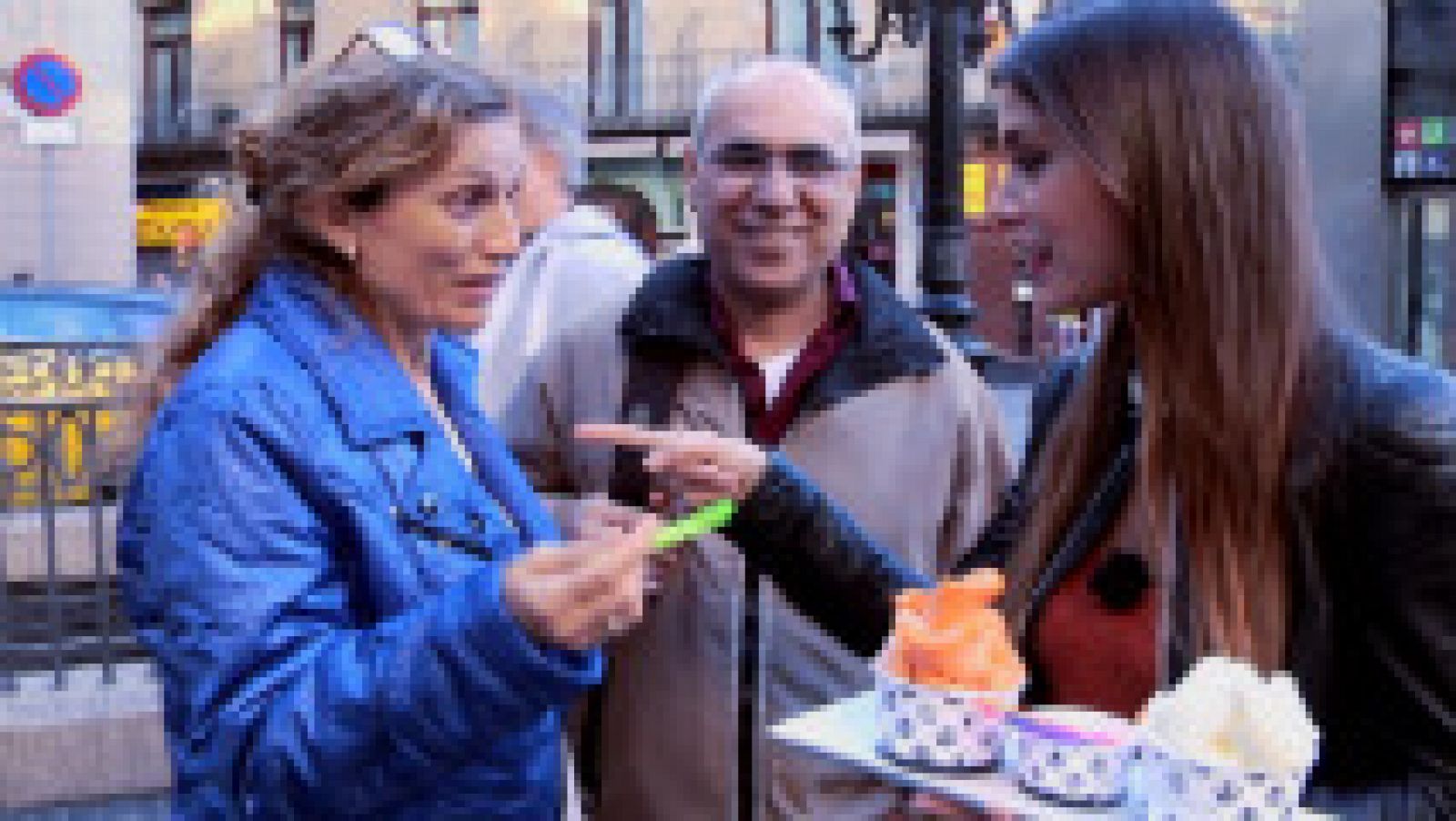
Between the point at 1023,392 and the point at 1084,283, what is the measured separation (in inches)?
470

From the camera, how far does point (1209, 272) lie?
67.1 inches

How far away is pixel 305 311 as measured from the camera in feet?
6.24

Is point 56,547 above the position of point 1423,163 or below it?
below

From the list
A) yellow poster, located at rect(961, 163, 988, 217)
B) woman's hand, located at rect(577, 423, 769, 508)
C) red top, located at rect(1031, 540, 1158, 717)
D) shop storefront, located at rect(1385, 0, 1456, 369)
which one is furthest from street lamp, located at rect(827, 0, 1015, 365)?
yellow poster, located at rect(961, 163, 988, 217)

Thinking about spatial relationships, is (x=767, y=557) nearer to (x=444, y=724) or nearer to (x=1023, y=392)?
(x=444, y=724)

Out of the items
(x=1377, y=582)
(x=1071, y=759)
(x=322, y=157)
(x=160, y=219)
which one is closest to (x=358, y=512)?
(x=322, y=157)

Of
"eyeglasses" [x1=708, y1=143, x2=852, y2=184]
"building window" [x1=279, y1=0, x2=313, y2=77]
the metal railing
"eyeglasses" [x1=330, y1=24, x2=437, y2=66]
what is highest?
"building window" [x1=279, y1=0, x2=313, y2=77]

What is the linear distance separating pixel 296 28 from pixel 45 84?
15.4 metres

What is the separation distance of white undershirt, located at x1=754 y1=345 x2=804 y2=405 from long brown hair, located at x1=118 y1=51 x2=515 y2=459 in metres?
0.99

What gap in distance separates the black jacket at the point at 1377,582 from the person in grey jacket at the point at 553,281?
1536 mm

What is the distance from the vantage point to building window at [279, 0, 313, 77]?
29.1 m

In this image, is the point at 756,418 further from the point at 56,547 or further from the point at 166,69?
the point at 166,69

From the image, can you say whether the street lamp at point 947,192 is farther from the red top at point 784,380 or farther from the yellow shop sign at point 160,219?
the yellow shop sign at point 160,219

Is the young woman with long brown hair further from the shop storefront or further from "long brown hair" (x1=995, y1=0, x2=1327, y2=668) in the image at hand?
the shop storefront
